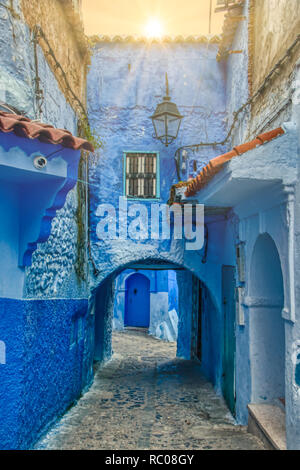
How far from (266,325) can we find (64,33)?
18.9 ft

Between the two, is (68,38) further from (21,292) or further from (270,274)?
(270,274)

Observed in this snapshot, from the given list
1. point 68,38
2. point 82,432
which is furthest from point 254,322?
point 68,38

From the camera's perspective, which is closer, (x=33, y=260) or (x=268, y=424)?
(x=268, y=424)

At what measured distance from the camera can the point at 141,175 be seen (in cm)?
890

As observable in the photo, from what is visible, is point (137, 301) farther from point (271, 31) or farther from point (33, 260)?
point (271, 31)

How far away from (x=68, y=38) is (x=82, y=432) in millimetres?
6547

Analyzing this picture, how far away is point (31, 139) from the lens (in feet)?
11.0

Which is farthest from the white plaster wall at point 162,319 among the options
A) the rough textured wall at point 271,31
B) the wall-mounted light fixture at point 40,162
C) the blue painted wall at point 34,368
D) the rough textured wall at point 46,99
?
the wall-mounted light fixture at point 40,162

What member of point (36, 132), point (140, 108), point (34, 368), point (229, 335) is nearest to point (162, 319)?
point (140, 108)

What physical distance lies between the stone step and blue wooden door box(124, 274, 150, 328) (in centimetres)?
1637

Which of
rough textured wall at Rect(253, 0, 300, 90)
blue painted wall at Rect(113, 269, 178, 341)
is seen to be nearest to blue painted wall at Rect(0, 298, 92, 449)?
rough textured wall at Rect(253, 0, 300, 90)

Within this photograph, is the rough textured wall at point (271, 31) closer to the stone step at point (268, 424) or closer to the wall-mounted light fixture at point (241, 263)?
the wall-mounted light fixture at point (241, 263)

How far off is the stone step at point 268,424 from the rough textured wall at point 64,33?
550 centimetres

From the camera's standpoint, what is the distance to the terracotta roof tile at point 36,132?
3.13 metres
